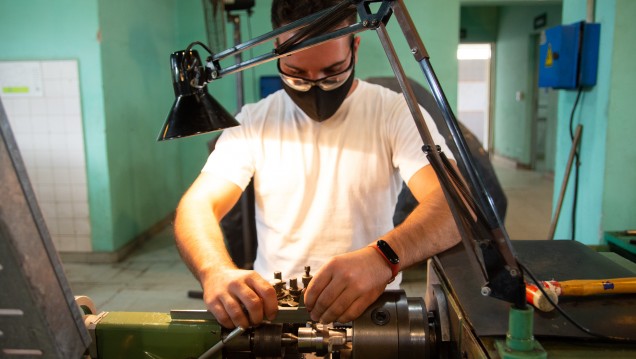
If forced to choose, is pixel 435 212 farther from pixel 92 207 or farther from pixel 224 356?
pixel 92 207

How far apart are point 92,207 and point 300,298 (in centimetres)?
324

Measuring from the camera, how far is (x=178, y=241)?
119 cm

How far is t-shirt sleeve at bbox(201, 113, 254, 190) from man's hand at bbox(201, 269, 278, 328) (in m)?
0.54

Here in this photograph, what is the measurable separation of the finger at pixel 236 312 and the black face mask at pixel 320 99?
64 cm

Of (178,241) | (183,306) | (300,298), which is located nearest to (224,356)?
(300,298)

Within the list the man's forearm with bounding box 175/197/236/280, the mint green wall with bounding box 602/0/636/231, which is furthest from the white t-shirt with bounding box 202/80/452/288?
the mint green wall with bounding box 602/0/636/231

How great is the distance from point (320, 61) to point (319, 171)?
1.11 feet

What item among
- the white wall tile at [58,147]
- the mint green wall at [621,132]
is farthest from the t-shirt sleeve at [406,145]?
the white wall tile at [58,147]

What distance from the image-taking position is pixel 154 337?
0.85 meters

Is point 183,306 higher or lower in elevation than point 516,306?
lower

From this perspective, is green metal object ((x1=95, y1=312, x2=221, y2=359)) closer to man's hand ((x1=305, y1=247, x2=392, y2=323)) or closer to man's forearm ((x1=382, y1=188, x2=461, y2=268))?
man's hand ((x1=305, y1=247, x2=392, y2=323))

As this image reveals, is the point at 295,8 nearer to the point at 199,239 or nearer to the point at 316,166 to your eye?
the point at 316,166

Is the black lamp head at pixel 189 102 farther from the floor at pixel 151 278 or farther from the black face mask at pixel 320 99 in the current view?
the floor at pixel 151 278

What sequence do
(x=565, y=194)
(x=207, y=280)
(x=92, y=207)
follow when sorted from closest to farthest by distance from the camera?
(x=207, y=280) → (x=565, y=194) → (x=92, y=207)
